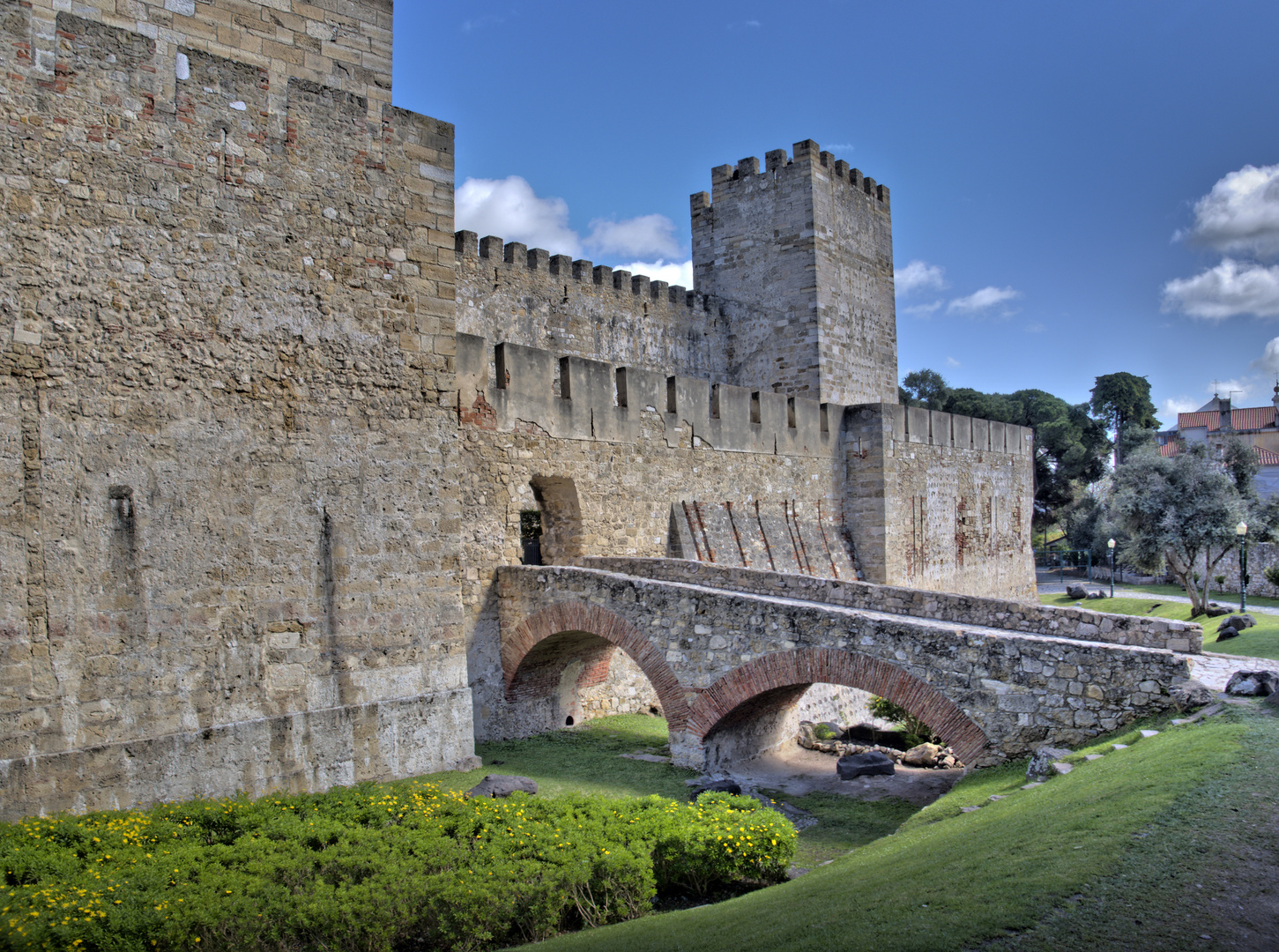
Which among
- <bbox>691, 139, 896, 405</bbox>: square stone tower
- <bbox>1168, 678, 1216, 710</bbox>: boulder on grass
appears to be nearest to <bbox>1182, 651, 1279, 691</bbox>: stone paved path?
<bbox>1168, 678, 1216, 710</bbox>: boulder on grass

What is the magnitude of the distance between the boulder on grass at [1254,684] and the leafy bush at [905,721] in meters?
3.45

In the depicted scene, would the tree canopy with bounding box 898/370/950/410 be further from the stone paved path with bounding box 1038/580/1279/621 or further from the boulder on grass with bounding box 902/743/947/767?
the boulder on grass with bounding box 902/743/947/767

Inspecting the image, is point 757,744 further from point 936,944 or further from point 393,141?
point 393,141

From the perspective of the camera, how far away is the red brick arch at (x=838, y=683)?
7.69 m

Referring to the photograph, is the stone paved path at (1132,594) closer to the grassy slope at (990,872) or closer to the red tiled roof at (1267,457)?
the red tiled roof at (1267,457)

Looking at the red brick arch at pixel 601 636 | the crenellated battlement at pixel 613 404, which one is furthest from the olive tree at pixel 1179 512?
the red brick arch at pixel 601 636

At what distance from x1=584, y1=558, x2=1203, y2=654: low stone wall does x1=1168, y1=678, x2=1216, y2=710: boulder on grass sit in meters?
0.57

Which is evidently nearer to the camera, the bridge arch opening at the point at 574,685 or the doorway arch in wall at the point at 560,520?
the bridge arch opening at the point at 574,685

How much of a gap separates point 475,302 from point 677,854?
1213 centimetres

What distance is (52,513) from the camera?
6652 mm

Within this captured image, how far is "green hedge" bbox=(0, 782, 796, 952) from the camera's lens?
4824mm

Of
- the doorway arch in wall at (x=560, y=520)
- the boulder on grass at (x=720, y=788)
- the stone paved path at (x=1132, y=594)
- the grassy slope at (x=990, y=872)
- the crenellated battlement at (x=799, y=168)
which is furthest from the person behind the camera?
the stone paved path at (x=1132, y=594)

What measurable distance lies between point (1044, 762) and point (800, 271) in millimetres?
15114

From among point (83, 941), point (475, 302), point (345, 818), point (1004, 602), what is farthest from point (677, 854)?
point (475, 302)
